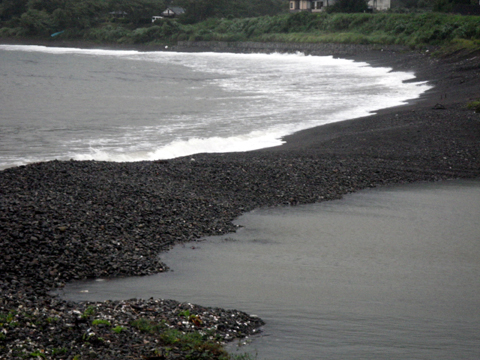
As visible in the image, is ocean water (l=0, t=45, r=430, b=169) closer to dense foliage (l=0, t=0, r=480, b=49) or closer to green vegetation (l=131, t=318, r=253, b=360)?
green vegetation (l=131, t=318, r=253, b=360)

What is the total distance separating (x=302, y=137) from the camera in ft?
61.8

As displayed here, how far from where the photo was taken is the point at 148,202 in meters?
10.1

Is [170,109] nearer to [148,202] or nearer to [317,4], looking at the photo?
[148,202]

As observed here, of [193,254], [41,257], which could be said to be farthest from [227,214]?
[41,257]

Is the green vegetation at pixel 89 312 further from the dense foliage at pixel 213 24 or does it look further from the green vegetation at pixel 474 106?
the dense foliage at pixel 213 24

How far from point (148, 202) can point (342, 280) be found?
372cm

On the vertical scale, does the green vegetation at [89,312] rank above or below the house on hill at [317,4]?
below

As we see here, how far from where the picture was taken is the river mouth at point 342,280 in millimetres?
6137

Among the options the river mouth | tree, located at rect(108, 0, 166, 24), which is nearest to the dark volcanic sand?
the river mouth

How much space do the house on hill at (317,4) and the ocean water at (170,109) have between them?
51934 millimetres

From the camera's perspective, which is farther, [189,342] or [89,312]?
[89,312]

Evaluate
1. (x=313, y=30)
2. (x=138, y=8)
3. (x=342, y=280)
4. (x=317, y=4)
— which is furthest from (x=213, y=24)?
(x=342, y=280)

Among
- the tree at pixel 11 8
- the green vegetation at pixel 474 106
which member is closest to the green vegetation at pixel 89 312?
the green vegetation at pixel 474 106

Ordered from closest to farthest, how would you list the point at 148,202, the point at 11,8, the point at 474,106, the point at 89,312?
the point at 89,312 → the point at 148,202 → the point at 474,106 → the point at 11,8
